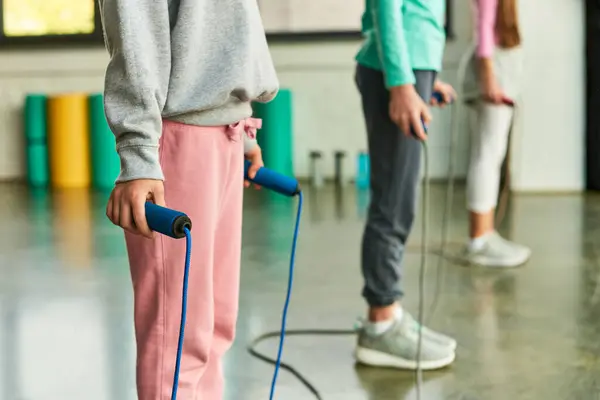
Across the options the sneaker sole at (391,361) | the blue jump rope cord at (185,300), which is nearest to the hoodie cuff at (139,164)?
the blue jump rope cord at (185,300)

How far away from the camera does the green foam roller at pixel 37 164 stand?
6.42 metres

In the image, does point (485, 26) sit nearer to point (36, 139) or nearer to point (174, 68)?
point (174, 68)

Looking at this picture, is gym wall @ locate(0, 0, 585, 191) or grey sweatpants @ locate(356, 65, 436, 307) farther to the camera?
gym wall @ locate(0, 0, 585, 191)

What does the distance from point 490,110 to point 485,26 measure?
1.19 ft

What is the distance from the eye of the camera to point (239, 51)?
1.32 meters

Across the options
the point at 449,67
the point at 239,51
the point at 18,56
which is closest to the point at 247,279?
the point at 239,51

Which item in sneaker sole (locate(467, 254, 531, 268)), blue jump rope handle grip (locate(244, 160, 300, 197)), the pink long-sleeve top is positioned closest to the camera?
blue jump rope handle grip (locate(244, 160, 300, 197))

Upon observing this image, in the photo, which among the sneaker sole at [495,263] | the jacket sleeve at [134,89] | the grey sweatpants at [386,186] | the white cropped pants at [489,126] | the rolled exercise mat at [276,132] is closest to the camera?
the jacket sleeve at [134,89]

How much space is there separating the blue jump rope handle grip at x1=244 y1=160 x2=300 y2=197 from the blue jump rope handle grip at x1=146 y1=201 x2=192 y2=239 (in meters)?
0.39

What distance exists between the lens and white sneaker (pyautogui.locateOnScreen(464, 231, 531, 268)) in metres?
3.51

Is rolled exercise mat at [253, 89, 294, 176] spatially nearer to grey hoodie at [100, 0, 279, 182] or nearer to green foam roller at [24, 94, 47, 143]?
green foam roller at [24, 94, 47, 143]

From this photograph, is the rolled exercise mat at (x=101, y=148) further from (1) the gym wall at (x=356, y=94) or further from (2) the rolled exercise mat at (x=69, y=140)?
(1) the gym wall at (x=356, y=94)

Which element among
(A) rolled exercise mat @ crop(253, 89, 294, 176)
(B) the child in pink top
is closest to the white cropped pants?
(B) the child in pink top

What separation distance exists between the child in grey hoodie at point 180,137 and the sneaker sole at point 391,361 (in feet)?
3.10
